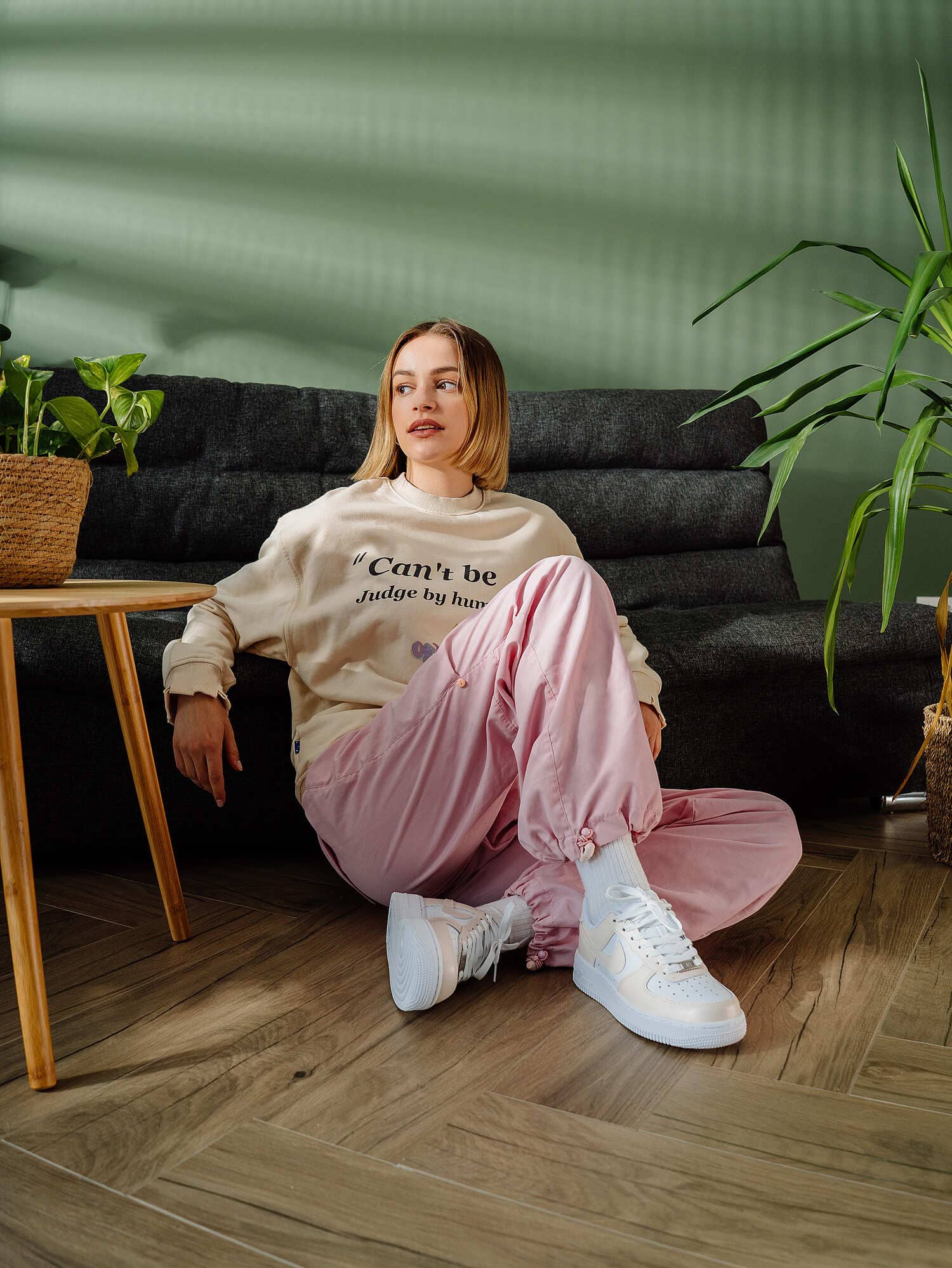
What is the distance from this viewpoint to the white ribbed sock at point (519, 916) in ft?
3.71

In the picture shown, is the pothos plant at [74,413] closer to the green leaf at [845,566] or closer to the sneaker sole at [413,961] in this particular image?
the sneaker sole at [413,961]

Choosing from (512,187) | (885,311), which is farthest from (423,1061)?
(512,187)

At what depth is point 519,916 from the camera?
44.7 inches

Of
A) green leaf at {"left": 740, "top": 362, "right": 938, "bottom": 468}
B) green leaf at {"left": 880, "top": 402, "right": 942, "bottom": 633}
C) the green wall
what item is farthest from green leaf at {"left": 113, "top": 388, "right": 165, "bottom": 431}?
the green wall

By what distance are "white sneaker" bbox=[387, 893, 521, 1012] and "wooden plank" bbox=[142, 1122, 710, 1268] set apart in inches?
9.5

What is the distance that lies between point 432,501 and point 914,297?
2.18ft

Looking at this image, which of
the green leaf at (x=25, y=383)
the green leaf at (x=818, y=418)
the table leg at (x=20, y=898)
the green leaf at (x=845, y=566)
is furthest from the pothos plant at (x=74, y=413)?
the green leaf at (x=845, y=566)

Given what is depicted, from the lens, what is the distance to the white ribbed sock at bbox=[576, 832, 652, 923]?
100cm

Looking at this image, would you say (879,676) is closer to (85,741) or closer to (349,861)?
(349,861)

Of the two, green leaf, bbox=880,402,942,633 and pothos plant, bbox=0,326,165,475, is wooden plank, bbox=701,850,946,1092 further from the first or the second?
pothos plant, bbox=0,326,165,475

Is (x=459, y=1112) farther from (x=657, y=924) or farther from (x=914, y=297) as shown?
(x=914, y=297)

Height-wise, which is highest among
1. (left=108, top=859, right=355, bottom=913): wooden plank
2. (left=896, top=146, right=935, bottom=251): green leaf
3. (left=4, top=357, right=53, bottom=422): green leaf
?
(left=896, top=146, right=935, bottom=251): green leaf

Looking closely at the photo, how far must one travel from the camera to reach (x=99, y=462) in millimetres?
1919

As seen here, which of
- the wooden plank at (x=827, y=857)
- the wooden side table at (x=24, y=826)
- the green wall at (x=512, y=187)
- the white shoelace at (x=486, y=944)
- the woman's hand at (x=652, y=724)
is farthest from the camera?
the green wall at (x=512, y=187)
